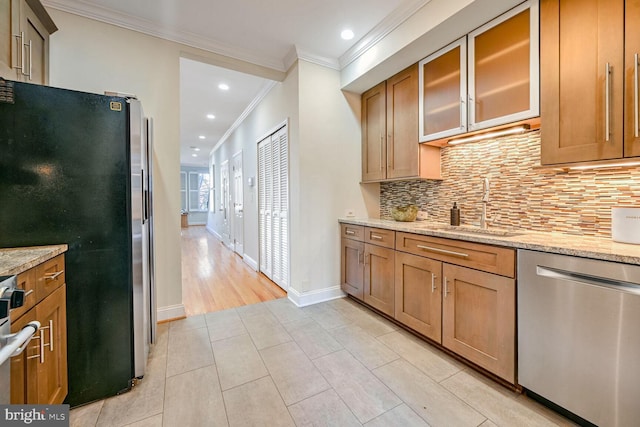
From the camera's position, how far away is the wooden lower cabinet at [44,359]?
0.99 meters

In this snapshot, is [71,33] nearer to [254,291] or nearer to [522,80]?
[254,291]

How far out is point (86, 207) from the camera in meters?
1.46

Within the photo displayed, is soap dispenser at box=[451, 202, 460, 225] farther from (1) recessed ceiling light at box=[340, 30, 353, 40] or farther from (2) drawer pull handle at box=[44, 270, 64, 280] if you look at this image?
(2) drawer pull handle at box=[44, 270, 64, 280]

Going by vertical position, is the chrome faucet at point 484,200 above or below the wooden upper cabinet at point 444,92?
below

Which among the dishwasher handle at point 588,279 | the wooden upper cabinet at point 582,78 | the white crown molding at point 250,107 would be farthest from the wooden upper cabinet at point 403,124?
the white crown molding at point 250,107

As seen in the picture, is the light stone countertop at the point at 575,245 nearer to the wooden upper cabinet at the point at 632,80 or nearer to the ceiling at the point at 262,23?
the wooden upper cabinet at the point at 632,80

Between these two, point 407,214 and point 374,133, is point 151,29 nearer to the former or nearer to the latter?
point 374,133

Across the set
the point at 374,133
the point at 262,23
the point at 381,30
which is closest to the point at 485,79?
the point at 381,30

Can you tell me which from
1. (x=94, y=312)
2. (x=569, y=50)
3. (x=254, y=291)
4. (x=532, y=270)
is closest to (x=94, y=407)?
(x=94, y=312)

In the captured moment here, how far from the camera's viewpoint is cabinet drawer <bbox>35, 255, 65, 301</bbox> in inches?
44.5

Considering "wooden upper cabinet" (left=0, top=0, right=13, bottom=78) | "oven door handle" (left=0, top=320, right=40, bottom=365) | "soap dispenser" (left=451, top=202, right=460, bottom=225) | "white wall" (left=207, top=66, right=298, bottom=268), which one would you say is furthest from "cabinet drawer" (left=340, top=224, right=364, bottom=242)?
"wooden upper cabinet" (left=0, top=0, right=13, bottom=78)

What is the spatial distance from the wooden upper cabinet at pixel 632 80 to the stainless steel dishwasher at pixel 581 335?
0.65 metres

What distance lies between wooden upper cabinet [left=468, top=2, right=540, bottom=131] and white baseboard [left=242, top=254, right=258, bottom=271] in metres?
3.60

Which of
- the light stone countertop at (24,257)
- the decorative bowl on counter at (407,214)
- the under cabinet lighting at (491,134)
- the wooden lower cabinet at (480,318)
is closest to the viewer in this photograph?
the light stone countertop at (24,257)
